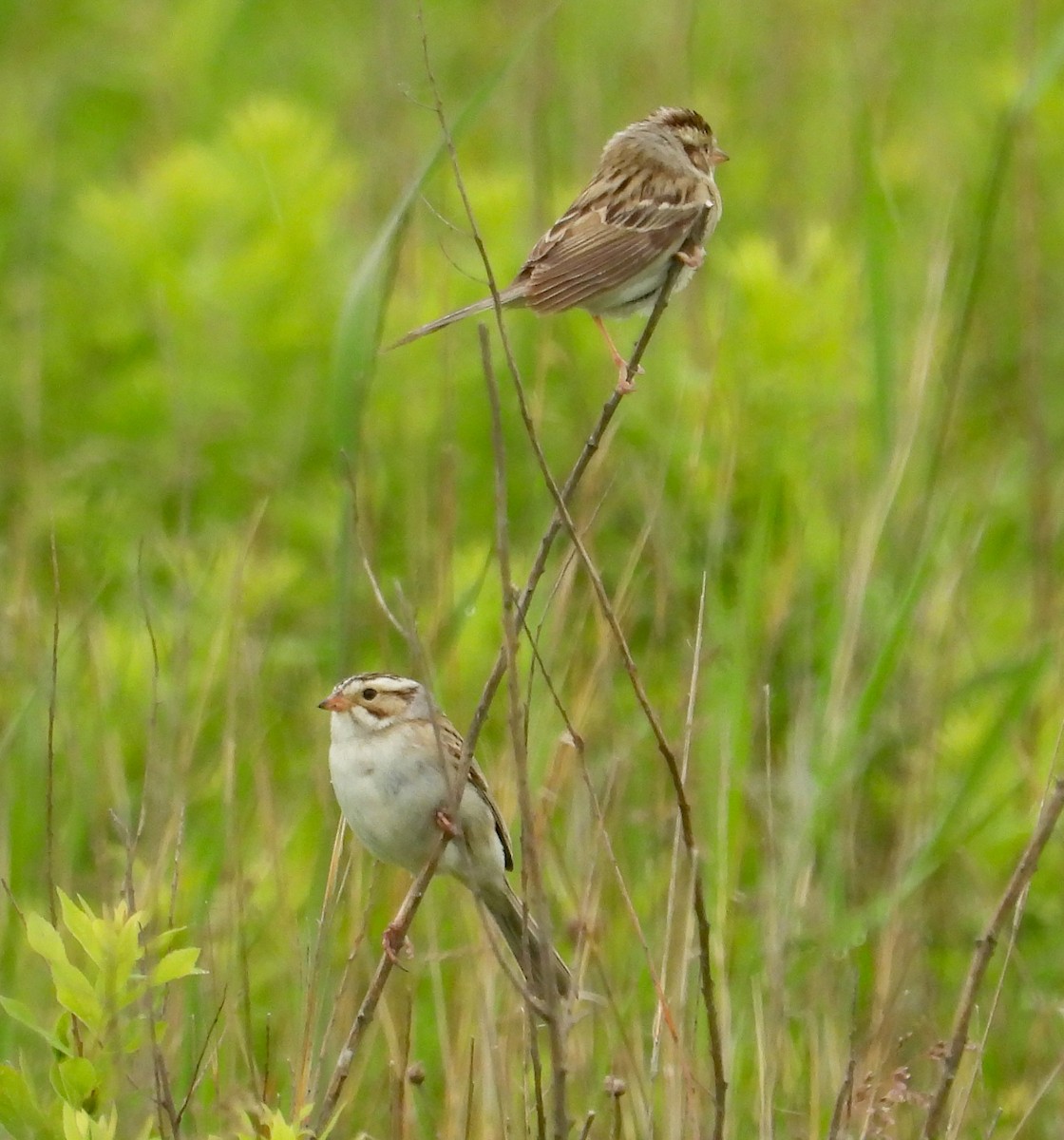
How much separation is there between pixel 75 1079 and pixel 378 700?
1.20m

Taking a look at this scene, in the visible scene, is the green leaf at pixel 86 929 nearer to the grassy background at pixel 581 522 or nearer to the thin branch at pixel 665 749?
the grassy background at pixel 581 522

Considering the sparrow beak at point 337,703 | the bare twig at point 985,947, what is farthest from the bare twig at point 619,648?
the sparrow beak at point 337,703

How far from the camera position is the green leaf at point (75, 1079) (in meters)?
2.21

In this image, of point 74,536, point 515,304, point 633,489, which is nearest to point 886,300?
point 515,304

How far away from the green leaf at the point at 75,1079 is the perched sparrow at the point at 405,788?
0.86 meters

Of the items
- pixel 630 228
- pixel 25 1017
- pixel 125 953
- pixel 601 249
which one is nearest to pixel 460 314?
pixel 601 249

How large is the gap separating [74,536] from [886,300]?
261 cm

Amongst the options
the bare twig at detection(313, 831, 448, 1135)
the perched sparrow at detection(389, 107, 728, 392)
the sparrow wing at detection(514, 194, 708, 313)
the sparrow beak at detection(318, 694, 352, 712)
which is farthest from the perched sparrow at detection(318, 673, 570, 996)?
the sparrow wing at detection(514, 194, 708, 313)

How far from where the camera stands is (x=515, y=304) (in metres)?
3.69

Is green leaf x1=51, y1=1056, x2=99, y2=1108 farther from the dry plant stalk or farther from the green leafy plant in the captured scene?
the dry plant stalk

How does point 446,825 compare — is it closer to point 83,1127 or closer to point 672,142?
point 83,1127

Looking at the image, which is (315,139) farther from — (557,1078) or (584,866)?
(557,1078)

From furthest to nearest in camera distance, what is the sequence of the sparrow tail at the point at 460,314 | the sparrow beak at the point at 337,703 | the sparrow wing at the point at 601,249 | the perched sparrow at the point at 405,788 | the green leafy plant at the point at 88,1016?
the sparrow wing at the point at 601,249, the sparrow beak at the point at 337,703, the perched sparrow at the point at 405,788, the sparrow tail at the point at 460,314, the green leafy plant at the point at 88,1016

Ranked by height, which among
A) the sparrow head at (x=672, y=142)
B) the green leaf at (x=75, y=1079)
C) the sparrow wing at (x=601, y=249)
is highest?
the sparrow head at (x=672, y=142)
